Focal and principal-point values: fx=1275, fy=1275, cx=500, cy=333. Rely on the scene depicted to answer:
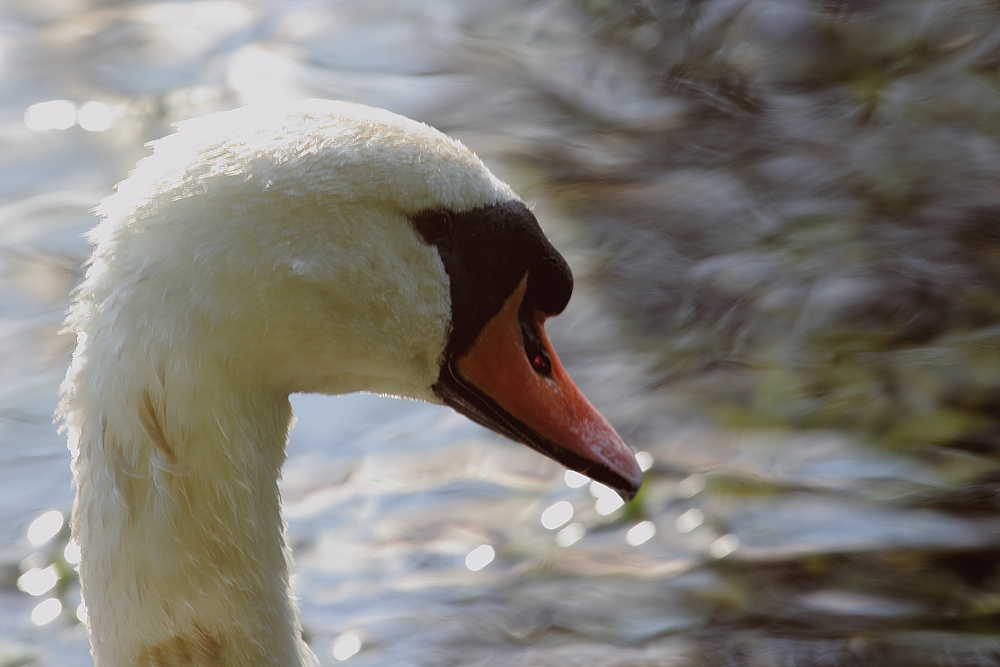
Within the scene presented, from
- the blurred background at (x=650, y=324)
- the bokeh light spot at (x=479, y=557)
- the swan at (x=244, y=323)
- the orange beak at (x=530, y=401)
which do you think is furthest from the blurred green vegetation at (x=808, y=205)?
the swan at (x=244, y=323)

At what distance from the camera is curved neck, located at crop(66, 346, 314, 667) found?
208 cm

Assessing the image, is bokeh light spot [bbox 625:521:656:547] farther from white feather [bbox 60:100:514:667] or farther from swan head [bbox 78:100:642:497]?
white feather [bbox 60:100:514:667]

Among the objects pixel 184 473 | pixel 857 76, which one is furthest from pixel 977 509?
pixel 857 76

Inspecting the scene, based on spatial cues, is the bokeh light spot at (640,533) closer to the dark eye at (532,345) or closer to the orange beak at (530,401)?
the orange beak at (530,401)

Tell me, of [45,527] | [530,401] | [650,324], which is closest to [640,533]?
[650,324]

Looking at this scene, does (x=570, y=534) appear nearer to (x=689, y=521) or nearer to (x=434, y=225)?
(x=689, y=521)

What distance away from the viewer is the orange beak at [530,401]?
8.29 ft

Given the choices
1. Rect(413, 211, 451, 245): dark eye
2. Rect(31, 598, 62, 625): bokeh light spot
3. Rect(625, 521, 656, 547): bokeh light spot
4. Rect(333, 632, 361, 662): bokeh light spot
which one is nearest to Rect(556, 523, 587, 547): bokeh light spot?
Rect(625, 521, 656, 547): bokeh light spot

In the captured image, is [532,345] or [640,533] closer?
[532,345]

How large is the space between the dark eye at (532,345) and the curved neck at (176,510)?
20.0 inches

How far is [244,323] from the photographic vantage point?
83.5 inches

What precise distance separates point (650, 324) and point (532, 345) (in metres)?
3.05

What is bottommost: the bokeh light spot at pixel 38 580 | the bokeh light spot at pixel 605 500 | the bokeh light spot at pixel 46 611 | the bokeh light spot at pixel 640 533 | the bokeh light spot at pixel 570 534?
the bokeh light spot at pixel 640 533

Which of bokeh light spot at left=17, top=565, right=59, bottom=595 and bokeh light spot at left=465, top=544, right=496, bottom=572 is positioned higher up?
bokeh light spot at left=17, top=565, right=59, bottom=595
